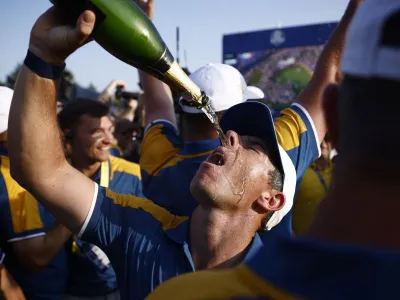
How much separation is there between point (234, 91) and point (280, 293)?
2.43 metres

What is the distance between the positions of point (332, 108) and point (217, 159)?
1453 millimetres

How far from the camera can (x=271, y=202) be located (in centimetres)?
244

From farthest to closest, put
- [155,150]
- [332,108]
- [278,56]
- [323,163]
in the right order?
1. [278,56]
2. [323,163]
3. [155,150]
4. [332,108]

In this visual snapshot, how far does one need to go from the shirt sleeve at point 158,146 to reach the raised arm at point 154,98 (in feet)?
0.21

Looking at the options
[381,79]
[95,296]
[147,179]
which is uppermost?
[381,79]

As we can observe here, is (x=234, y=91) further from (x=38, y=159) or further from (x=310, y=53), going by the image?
(x=310, y=53)

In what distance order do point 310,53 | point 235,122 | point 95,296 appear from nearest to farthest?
point 235,122 → point 95,296 → point 310,53

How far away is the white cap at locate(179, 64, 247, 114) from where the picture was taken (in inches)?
120

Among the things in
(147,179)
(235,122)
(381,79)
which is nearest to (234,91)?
(235,122)

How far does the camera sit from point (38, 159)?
6.68 feet

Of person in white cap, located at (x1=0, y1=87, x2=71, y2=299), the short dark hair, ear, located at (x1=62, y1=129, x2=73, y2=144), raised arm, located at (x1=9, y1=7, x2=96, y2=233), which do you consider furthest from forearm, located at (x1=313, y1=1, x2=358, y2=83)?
ear, located at (x1=62, y1=129, x2=73, y2=144)

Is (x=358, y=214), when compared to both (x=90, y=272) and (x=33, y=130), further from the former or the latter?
(x=90, y=272)

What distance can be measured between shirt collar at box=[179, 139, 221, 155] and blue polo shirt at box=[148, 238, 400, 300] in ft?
6.79

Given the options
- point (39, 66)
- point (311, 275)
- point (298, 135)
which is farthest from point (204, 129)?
point (311, 275)
